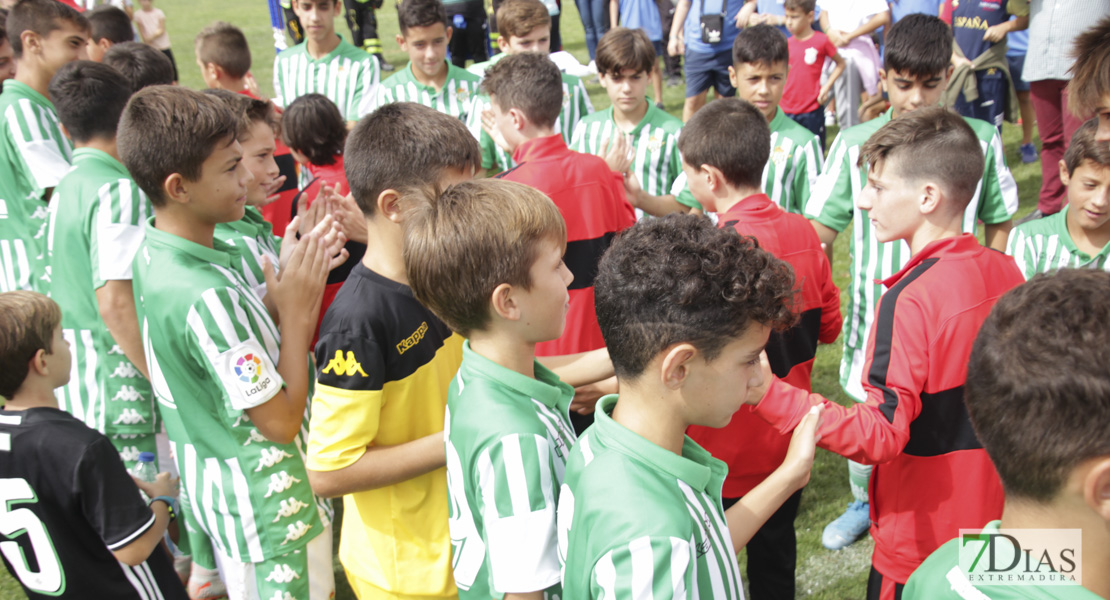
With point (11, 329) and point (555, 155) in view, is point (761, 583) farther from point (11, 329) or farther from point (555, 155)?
point (11, 329)

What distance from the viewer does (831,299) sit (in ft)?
9.40

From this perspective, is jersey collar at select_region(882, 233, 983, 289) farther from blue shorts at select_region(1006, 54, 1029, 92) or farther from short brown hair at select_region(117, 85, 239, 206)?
blue shorts at select_region(1006, 54, 1029, 92)

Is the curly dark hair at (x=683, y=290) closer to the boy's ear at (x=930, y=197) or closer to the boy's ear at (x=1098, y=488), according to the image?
the boy's ear at (x=1098, y=488)

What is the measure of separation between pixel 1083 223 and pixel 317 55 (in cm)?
525

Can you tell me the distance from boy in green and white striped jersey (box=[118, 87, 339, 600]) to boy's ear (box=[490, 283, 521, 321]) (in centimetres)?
92

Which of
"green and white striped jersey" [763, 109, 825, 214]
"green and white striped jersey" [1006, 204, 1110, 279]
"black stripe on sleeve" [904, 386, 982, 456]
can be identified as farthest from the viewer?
"green and white striped jersey" [763, 109, 825, 214]

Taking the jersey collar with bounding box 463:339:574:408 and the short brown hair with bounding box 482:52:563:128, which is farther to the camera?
the short brown hair with bounding box 482:52:563:128

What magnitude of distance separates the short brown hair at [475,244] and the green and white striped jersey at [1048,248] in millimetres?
2395

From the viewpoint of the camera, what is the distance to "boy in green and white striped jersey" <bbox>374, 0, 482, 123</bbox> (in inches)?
215

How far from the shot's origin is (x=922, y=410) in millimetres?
2203

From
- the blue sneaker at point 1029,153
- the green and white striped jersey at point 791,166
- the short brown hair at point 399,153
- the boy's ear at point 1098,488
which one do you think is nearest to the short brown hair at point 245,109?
the short brown hair at point 399,153

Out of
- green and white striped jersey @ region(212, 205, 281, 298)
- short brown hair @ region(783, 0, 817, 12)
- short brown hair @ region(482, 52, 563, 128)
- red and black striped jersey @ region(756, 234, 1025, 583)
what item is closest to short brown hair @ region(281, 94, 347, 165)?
green and white striped jersey @ region(212, 205, 281, 298)

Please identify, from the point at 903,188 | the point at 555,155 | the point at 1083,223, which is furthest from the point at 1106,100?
the point at 555,155

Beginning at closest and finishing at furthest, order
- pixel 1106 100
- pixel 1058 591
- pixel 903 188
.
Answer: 1. pixel 1058 591
2. pixel 903 188
3. pixel 1106 100
